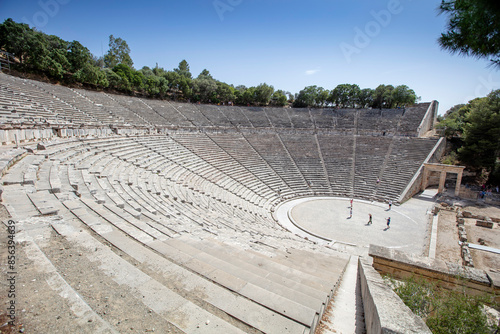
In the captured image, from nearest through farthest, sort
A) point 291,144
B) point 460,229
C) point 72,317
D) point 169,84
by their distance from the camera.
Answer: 1. point 72,317
2. point 460,229
3. point 291,144
4. point 169,84

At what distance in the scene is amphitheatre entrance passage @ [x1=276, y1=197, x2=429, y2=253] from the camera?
43.2 ft

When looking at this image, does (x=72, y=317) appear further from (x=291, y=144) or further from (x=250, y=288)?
(x=291, y=144)

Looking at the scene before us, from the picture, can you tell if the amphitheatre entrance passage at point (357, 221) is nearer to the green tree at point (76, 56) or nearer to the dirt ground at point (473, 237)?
the dirt ground at point (473, 237)

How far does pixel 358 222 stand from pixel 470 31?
1297 centimetres

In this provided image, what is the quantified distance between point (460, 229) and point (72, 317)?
1849cm

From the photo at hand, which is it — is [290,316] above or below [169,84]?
below

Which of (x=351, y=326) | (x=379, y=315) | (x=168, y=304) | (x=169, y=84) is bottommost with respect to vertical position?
(x=351, y=326)

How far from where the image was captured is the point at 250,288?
3062mm

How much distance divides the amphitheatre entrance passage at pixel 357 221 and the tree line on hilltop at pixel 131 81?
26.4 meters

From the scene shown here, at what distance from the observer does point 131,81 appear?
36031mm

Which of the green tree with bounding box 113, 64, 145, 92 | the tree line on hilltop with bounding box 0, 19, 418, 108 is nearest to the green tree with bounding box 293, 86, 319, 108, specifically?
the tree line on hilltop with bounding box 0, 19, 418, 108

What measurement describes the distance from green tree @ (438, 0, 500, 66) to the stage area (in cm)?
909

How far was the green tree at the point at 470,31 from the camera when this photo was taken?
436 cm

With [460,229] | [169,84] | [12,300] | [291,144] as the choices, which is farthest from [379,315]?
[169,84]
